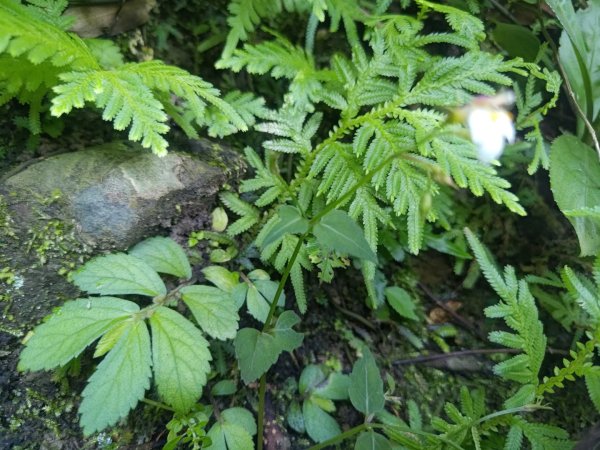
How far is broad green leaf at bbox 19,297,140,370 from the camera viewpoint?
1.15 metres

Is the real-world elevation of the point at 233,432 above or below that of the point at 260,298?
below

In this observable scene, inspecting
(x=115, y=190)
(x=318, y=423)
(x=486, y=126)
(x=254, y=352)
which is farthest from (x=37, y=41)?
(x=318, y=423)

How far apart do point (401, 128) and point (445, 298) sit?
103cm

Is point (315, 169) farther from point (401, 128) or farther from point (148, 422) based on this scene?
point (148, 422)

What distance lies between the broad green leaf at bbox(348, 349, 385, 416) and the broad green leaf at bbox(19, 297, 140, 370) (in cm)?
72

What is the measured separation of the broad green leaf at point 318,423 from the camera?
1.57m

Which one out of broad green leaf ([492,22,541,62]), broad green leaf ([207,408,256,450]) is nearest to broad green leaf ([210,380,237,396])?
broad green leaf ([207,408,256,450])

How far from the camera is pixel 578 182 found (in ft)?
5.86

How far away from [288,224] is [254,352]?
423 millimetres

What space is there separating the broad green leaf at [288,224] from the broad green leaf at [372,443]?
66 centimetres

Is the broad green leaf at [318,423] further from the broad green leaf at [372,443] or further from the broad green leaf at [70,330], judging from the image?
the broad green leaf at [70,330]

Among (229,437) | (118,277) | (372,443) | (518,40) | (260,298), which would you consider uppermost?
(518,40)

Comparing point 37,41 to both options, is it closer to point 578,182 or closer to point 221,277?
point 221,277

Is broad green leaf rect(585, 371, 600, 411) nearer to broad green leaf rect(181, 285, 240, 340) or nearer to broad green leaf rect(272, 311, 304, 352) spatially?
broad green leaf rect(272, 311, 304, 352)
